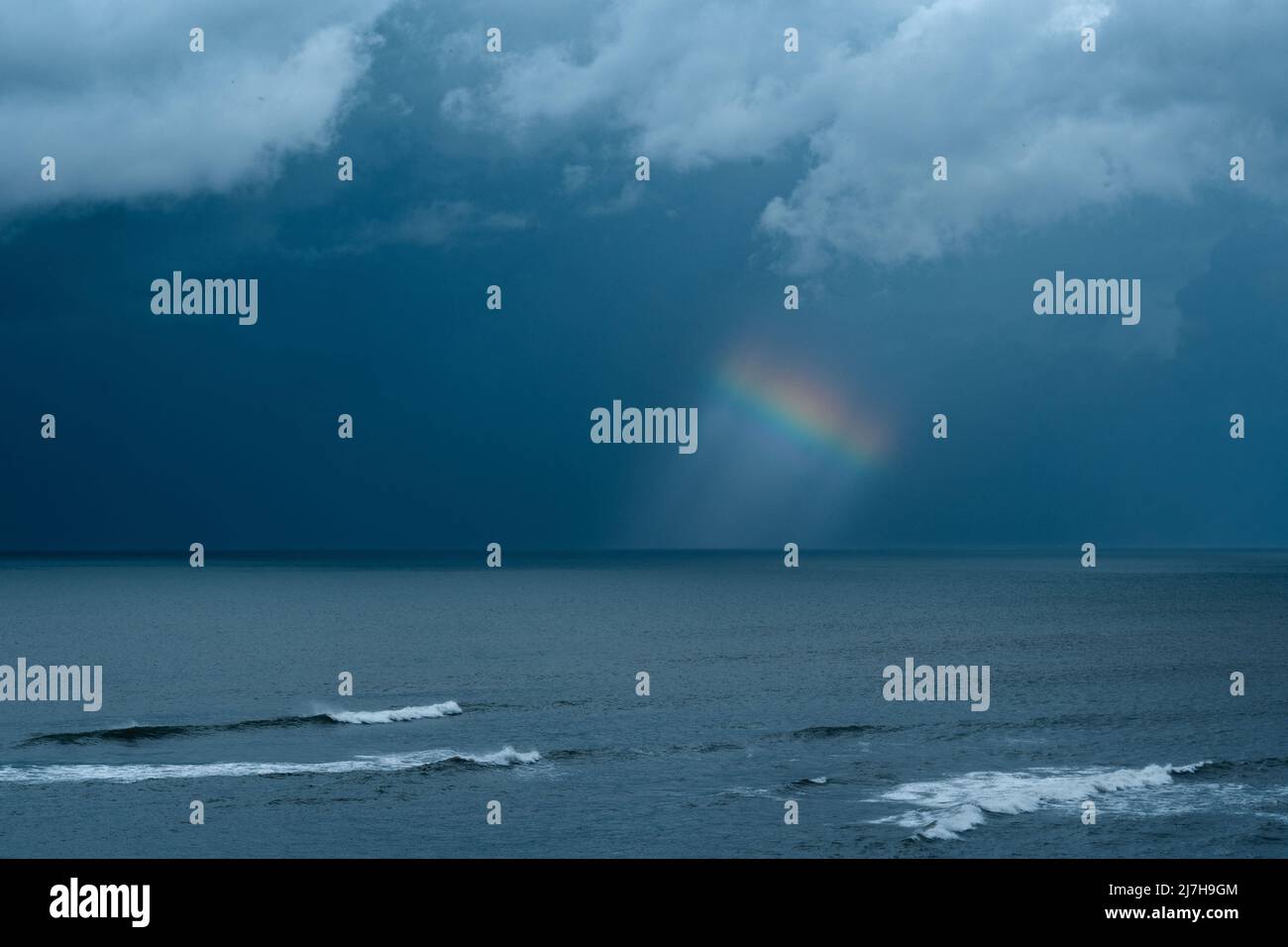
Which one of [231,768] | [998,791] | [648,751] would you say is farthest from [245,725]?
→ [998,791]

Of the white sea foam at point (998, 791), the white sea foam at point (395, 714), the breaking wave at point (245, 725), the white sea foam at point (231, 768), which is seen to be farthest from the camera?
the white sea foam at point (395, 714)

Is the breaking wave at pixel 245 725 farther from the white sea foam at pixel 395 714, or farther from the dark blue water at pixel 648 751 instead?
the dark blue water at pixel 648 751

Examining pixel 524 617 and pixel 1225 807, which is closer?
pixel 1225 807

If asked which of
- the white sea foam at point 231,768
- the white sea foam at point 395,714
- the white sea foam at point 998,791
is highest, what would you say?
the white sea foam at point 395,714

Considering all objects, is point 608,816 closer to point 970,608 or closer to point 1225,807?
point 1225,807

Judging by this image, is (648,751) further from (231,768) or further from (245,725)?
(245,725)

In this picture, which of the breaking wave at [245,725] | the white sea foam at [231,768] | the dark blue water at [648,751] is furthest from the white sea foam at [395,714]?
the white sea foam at [231,768]

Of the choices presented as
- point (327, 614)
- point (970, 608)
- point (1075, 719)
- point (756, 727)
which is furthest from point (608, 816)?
point (970, 608)
